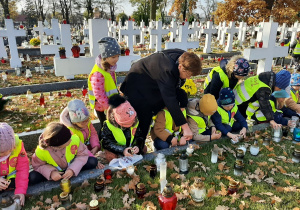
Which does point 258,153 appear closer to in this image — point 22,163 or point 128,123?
point 128,123

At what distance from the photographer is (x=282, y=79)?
450 centimetres

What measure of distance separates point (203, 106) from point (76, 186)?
7.51 feet

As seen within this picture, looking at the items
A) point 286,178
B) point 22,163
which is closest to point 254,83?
point 286,178

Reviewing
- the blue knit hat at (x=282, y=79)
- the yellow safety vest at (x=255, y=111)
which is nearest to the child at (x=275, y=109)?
the yellow safety vest at (x=255, y=111)

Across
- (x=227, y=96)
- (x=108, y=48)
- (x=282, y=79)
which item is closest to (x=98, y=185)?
(x=108, y=48)

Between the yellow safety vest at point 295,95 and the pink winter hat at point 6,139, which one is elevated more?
the pink winter hat at point 6,139

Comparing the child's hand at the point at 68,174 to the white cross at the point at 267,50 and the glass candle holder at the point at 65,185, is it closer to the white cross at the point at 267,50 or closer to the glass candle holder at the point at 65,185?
the glass candle holder at the point at 65,185

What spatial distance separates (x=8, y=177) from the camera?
2.77m

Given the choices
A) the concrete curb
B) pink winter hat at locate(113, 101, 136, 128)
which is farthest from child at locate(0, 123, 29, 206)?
pink winter hat at locate(113, 101, 136, 128)

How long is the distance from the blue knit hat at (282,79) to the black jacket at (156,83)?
7.35 feet

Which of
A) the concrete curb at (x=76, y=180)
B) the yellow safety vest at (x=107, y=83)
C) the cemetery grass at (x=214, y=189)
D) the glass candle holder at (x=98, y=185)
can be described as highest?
the yellow safety vest at (x=107, y=83)

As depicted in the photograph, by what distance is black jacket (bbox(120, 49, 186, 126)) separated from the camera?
123 inches

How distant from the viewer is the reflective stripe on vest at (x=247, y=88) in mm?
4588

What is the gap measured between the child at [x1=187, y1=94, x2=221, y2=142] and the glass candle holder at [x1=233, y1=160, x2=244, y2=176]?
36.9 inches
